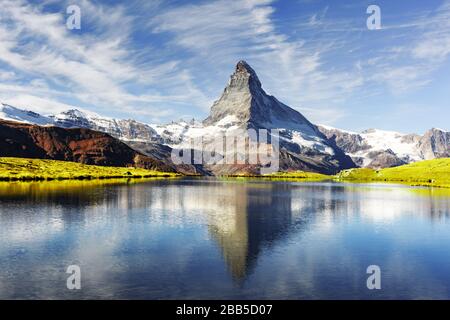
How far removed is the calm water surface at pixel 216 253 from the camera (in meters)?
37.0

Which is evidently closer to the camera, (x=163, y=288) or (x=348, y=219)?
(x=163, y=288)

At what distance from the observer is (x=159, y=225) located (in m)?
70.9

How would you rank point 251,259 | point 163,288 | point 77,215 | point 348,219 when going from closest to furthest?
point 163,288, point 251,259, point 77,215, point 348,219

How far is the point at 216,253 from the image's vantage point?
167 ft

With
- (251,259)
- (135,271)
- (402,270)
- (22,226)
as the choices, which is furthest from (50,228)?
(402,270)

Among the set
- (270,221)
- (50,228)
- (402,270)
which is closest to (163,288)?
(402,270)

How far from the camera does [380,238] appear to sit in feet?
211

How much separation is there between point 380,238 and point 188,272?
34856mm

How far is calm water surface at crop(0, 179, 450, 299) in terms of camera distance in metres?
37.0

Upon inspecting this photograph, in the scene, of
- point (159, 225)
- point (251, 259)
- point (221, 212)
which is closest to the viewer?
point (251, 259)

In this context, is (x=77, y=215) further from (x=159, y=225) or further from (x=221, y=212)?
(x=221, y=212)
